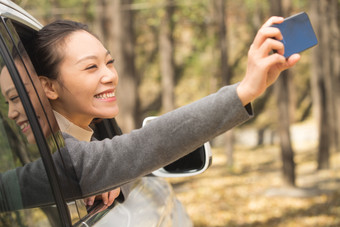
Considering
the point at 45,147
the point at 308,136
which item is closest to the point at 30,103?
the point at 45,147

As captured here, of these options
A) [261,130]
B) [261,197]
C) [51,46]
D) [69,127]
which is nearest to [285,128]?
[261,197]

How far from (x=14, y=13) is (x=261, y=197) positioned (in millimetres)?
10599

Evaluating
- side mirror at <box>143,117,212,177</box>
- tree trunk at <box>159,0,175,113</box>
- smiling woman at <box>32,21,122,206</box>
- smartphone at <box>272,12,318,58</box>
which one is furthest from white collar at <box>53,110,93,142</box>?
tree trunk at <box>159,0,175,113</box>

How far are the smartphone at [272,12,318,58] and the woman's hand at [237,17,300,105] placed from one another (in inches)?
0.7

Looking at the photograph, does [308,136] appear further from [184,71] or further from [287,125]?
[287,125]

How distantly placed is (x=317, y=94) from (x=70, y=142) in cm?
1409

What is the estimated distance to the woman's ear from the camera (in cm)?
191

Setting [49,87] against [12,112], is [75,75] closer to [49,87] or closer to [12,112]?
[49,87]

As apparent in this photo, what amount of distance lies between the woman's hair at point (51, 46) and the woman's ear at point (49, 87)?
0.05 feet

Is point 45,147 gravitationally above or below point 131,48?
above

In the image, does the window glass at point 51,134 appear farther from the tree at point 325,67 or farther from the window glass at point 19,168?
the tree at point 325,67

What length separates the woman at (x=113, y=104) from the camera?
146 cm

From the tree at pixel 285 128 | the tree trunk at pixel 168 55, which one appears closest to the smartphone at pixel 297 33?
the tree at pixel 285 128

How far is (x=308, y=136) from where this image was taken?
2584 cm
